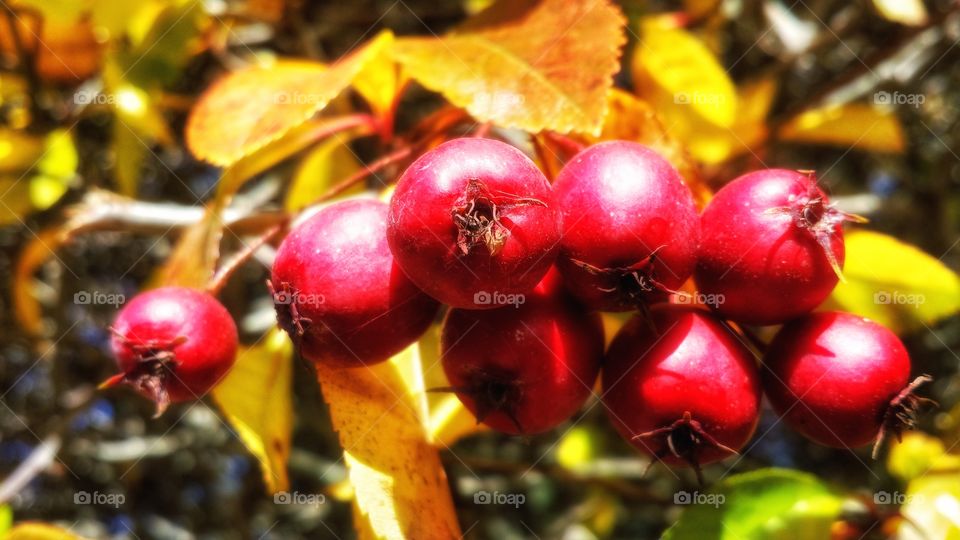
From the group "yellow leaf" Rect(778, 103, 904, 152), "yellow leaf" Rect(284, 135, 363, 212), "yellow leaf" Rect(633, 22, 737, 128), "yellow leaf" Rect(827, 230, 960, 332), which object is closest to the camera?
"yellow leaf" Rect(827, 230, 960, 332)

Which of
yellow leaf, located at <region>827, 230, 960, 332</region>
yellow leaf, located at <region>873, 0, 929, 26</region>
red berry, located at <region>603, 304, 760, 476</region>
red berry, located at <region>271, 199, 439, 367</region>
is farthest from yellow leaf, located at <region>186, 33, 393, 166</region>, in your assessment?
yellow leaf, located at <region>873, 0, 929, 26</region>

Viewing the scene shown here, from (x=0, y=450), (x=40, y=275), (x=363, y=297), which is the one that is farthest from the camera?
(x=40, y=275)

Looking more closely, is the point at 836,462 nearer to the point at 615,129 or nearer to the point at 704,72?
the point at 704,72

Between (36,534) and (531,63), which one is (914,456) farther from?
(36,534)

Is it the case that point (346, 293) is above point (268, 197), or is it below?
below

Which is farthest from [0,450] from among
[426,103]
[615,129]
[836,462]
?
[836,462]
